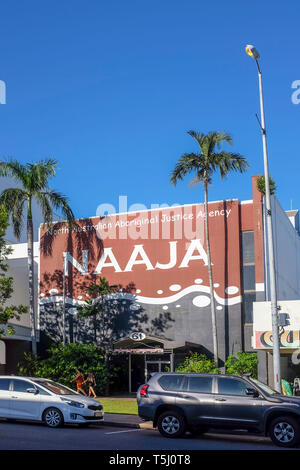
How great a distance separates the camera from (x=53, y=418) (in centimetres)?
1666

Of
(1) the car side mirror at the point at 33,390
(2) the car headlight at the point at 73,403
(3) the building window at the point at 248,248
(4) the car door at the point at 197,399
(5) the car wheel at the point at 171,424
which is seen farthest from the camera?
(3) the building window at the point at 248,248

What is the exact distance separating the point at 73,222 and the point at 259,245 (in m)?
11.9

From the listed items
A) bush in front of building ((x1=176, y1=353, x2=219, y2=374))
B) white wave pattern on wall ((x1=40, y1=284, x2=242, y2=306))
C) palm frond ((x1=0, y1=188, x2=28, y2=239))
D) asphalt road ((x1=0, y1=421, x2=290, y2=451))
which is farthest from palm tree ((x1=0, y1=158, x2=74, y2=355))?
asphalt road ((x1=0, y1=421, x2=290, y2=451))

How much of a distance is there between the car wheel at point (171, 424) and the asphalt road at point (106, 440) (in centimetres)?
22

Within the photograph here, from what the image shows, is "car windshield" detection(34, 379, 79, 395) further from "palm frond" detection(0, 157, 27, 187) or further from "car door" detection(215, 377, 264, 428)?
"palm frond" detection(0, 157, 27, 187)

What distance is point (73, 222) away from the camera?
37344 millimetres

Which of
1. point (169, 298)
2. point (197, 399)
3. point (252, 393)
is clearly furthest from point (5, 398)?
point (169, 298)

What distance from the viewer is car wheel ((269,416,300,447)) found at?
45.5 feet

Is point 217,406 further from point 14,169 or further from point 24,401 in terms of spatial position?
point 14,169

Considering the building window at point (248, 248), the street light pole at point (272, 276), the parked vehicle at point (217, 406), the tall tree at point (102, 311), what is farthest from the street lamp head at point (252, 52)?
the tall tree at point (102, 311)

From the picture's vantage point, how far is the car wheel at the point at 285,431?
1388cm

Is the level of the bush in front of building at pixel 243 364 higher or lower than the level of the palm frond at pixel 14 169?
lower

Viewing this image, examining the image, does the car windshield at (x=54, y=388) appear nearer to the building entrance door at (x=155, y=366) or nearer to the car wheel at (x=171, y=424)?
the car wheel at (x=171, y=424)

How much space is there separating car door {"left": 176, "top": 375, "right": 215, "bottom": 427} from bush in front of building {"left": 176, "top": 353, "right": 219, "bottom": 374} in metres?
15.9
